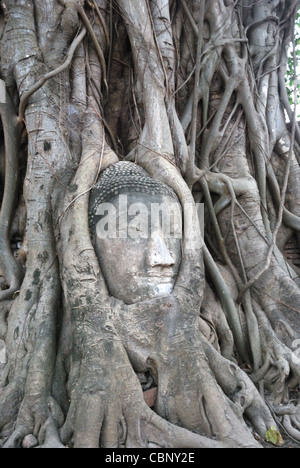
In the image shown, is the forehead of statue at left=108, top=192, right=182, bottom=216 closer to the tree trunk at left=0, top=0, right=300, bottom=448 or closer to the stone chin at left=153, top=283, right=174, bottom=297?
the tree trunk at left=0, top=0, right=300, bottom=448

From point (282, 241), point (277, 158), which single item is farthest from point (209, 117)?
point (282, 241)

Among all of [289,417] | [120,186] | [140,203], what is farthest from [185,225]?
[289,417]

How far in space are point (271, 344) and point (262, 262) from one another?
651mm

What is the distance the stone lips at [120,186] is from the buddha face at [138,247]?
0.13ft

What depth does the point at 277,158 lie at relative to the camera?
13.0ft

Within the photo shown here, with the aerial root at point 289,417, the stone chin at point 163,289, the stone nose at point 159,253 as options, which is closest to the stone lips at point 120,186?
the stone nose at point 159,253

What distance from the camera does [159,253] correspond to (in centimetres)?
226

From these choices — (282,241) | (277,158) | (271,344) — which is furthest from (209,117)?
(271,344)

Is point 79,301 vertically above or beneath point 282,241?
beneath
